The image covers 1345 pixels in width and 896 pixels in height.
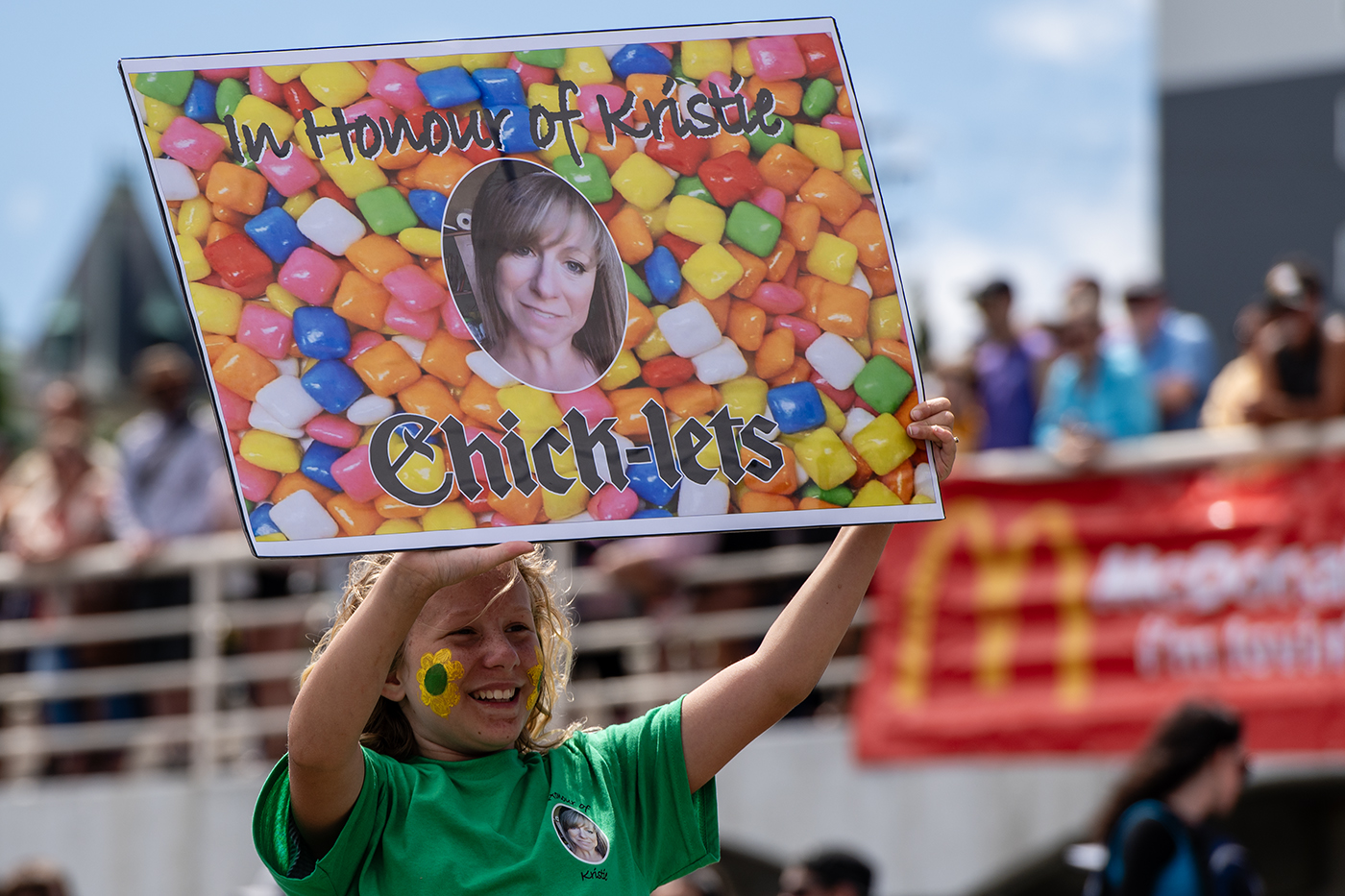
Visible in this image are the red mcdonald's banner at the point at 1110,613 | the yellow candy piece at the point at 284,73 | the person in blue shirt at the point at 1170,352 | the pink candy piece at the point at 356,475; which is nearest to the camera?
the pink candy piece at the point at 356,475

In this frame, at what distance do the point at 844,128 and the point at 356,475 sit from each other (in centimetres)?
75

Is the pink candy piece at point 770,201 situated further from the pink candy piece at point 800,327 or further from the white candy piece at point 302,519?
the white candy piece at point 302,519

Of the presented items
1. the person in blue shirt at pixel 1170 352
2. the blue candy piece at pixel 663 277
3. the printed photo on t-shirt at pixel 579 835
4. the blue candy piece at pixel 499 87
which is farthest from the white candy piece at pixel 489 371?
the person in blue shirt at pixel 1170 352

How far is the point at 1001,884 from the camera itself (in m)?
6.82

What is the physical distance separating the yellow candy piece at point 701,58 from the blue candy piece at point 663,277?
9.0 inches

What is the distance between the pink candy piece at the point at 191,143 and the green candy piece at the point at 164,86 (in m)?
0.02

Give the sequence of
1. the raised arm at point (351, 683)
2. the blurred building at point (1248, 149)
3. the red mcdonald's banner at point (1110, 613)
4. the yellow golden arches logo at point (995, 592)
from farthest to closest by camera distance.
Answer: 1. the blurred building at point (1248, 149)
2. the yellow golden arches logo at point (995, 592)
3. the red mcdonald's banner at point (1110, 613)
4. the raised arm at point (351, 683)

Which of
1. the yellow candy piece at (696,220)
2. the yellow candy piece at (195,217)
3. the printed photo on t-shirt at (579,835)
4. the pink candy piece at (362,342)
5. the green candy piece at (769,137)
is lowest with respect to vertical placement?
the printed photo on t-shirt at (579,835)

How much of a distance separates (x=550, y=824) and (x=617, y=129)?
87 centimetres

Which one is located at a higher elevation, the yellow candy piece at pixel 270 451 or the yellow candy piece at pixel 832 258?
the yellow candy piece at pixel 832 258

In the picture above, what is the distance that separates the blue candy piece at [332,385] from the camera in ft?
6.98

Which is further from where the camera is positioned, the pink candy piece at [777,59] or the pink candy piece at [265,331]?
the pink candy piece at [777,59]

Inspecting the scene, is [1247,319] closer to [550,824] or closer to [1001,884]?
[1001,884]

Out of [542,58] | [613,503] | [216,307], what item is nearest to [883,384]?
[613,503]
